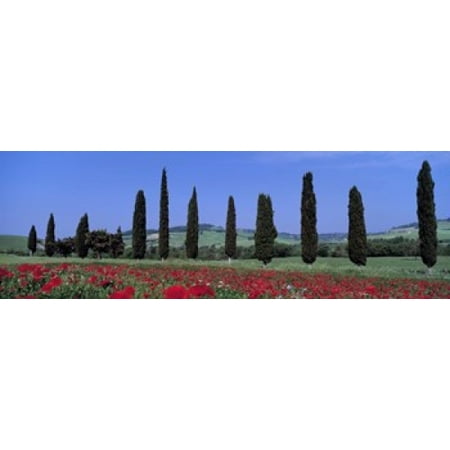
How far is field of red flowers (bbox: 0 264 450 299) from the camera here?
27.0 feet

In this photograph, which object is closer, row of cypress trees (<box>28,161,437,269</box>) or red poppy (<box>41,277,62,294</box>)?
red poppy (<box>41,277,62,294</box>)

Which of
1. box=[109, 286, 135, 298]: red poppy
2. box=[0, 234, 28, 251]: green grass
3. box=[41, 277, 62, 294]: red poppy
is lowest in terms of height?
box=[109, 286, 135, 298]: red poppy

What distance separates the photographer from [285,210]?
905 cm

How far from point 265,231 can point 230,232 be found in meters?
0.64

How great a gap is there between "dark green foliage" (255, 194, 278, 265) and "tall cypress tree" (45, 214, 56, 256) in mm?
3626

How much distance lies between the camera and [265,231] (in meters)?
9.13

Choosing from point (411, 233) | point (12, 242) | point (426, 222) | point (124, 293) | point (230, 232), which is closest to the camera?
point (124, 293)

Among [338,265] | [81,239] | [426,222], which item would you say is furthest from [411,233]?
[81,239]

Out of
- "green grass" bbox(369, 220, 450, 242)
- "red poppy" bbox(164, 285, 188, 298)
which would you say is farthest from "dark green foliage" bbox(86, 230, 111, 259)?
"green grass" bbox(369, 220, 450, 242)

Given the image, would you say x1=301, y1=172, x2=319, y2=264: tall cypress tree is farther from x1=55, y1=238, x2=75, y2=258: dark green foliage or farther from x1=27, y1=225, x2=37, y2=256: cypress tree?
x1=27, y1=225, x2=37, y2=256: cypress tree

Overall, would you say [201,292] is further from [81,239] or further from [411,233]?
[411,233]

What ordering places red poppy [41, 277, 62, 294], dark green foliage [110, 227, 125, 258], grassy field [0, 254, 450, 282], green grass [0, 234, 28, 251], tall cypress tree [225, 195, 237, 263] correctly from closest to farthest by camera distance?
1. red poppy [41, 277, 62, 294]
2. green grass [0, 234, 28, 251]
3. grassy field [0, 254, 450, 282]
4. tall cypress tree [225, 195, 237, 263]
5. dark green foliage [110, 227, 125, 258]
